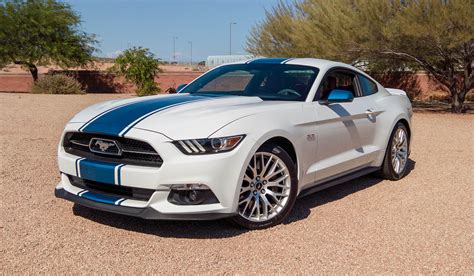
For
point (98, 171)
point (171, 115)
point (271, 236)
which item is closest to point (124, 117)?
point (171, 115)

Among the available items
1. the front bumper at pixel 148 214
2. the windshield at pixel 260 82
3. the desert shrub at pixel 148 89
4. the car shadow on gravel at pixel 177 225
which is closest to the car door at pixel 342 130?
the windshield at pixel 260 82

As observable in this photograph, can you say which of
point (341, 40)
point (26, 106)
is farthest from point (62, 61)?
point (341, 40)

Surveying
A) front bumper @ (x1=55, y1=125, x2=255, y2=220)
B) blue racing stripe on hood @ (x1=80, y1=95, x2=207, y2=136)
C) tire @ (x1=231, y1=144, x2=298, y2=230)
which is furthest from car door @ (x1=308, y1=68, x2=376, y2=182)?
blue racing stripe on hood @ (x1=80, y1=95, x2=207, y2=136)

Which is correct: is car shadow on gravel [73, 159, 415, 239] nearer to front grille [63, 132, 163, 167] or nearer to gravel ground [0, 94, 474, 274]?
gravel ground [0, 94, 474, 274]

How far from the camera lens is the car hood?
4.16 meters

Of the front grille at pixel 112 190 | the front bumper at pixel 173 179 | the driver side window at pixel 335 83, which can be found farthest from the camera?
the driver side window at pixel 335 83

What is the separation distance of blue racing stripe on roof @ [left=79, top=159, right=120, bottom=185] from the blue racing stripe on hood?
261 mm

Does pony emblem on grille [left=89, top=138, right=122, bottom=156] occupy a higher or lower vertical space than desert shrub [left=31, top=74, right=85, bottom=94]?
higher

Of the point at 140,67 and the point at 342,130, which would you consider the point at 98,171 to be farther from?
the point at 140,67

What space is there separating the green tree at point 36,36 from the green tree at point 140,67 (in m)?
7.28

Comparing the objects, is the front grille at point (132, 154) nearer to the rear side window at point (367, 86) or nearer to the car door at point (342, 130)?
the car door at point (342, 130)

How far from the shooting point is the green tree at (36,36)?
99.1 ft

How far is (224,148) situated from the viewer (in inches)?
164

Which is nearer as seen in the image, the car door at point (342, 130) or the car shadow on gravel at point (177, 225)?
the car shadow on gravel at point (177, 225)
